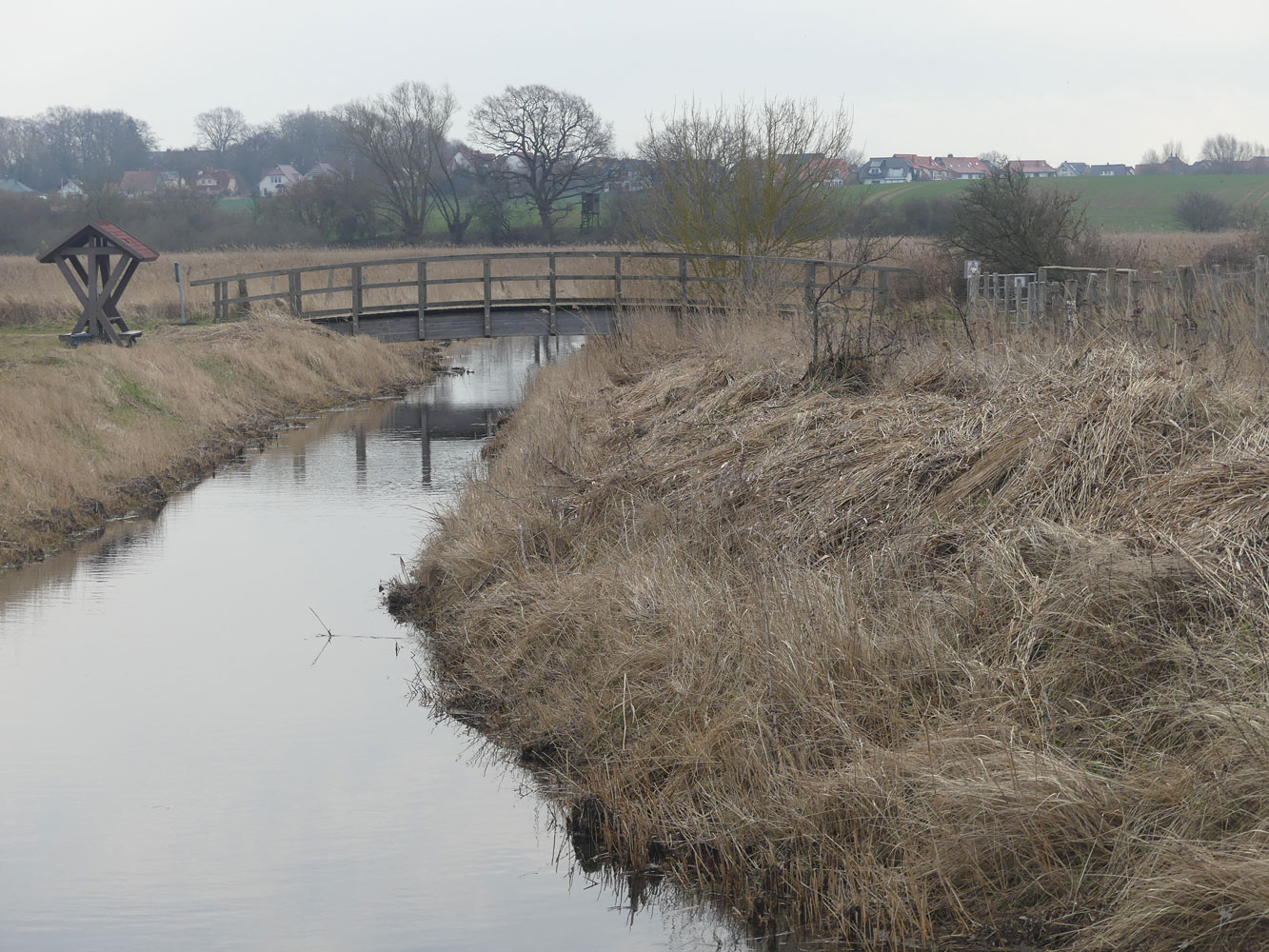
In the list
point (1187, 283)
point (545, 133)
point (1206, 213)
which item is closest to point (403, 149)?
point (545, 133)

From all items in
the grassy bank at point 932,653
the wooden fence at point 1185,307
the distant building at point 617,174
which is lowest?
the grassy bank at point 932,653

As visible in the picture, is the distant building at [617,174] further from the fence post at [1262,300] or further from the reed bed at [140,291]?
the fence post at [1262,300]

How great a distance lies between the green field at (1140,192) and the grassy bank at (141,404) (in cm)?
4513

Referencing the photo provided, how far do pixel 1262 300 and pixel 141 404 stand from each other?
12.6 m

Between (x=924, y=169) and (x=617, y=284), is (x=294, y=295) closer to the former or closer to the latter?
(x=617, y=284)

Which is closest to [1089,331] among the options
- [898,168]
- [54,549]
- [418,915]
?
[418,915]

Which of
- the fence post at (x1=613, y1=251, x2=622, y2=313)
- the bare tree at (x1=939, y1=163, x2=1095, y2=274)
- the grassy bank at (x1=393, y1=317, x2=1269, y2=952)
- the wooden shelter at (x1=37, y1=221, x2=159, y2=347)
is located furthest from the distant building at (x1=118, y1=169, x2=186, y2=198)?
the grassy bank at (x1=393, y1=317, x2=1269, y2=952)

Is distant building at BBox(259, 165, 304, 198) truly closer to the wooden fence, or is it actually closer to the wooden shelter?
the wooden shelter

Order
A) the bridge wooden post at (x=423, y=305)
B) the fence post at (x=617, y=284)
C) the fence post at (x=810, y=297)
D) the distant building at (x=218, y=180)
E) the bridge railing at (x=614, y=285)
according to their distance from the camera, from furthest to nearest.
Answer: the distant building at (x=218, y=180), the bridge wooden post at (x=423, y=305), the fence post at (x=617, y=284), the bridge railing at (x=614, y=285), the fence post at (x=810, y=297)

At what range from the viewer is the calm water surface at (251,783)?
221 inches

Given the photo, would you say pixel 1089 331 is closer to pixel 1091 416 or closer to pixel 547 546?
pixel 1091 416

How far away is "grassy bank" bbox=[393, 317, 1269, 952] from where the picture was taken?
5.00m

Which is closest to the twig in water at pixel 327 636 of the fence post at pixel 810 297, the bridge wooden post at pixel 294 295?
the fence post at pixel 810 297

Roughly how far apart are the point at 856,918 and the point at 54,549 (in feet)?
30.0
